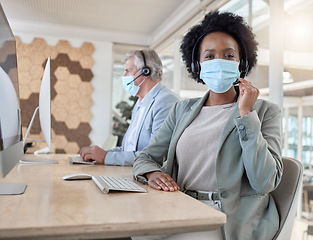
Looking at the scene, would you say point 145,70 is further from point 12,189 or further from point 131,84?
point 12,189

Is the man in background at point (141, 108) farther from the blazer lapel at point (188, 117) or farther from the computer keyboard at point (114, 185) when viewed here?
the computer keyboard at point (114, 185)

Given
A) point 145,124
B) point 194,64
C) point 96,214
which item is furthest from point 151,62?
point 96,214

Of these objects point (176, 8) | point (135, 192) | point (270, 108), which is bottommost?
point (135, 192)

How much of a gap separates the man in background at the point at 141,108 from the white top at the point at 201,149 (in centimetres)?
56

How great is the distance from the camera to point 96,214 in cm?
76

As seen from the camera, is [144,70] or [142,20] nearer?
[144,70]

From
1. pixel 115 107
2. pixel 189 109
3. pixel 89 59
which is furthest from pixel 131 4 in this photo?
pixel 189 109

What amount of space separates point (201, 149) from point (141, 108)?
1001mm

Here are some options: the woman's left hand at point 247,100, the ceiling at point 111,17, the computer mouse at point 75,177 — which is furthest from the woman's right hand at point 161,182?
the ceiling at point 111,17

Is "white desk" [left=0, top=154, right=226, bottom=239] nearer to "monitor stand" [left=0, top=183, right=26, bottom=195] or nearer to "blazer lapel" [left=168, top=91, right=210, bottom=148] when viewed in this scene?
"monitor stand" [left=0, top=183, right=26, bottom=195]

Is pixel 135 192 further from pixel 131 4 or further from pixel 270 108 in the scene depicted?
pixel 131 4

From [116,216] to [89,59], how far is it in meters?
4.79

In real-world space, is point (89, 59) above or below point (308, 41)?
above

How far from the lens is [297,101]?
223 centimetres
